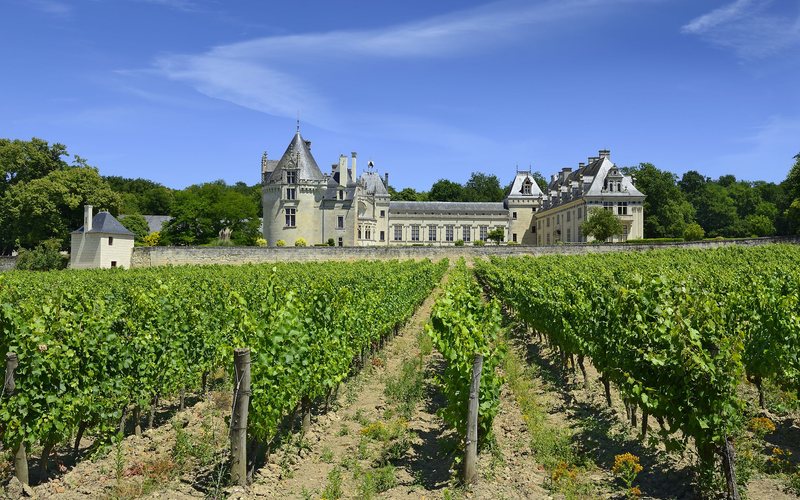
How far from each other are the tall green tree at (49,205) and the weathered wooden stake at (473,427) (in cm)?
4725

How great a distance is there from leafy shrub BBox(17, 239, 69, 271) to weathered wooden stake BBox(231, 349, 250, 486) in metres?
41.1

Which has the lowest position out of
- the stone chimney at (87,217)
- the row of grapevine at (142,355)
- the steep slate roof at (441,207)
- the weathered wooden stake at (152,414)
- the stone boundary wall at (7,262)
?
the weathered wooden stake at (152,414)

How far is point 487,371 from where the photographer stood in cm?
761

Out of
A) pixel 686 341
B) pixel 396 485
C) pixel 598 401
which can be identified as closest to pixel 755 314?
pixel 598 401

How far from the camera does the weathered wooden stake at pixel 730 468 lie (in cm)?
573

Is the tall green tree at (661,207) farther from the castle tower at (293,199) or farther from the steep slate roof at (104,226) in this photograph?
the steep slate roof at (104,226)

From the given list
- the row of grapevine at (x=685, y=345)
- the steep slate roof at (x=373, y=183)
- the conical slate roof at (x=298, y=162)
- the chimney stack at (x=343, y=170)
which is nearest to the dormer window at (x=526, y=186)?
the steep slate roof at (x=373, y=183)

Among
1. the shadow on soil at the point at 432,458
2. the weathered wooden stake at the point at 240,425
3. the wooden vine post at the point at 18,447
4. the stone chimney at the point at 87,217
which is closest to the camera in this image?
the weathered wooden stake at the point at 240,425

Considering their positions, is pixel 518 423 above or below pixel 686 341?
below

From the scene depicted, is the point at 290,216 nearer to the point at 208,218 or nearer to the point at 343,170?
the point at 343,170

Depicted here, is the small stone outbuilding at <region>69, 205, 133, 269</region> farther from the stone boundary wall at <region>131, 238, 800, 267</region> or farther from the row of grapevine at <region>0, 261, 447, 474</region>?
the row of grapevine at <region>0, 261, 447, 474</region>

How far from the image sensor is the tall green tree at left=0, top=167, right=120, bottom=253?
149 ft

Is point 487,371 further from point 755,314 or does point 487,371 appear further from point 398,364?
point 398,364

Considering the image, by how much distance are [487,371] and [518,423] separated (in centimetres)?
181
